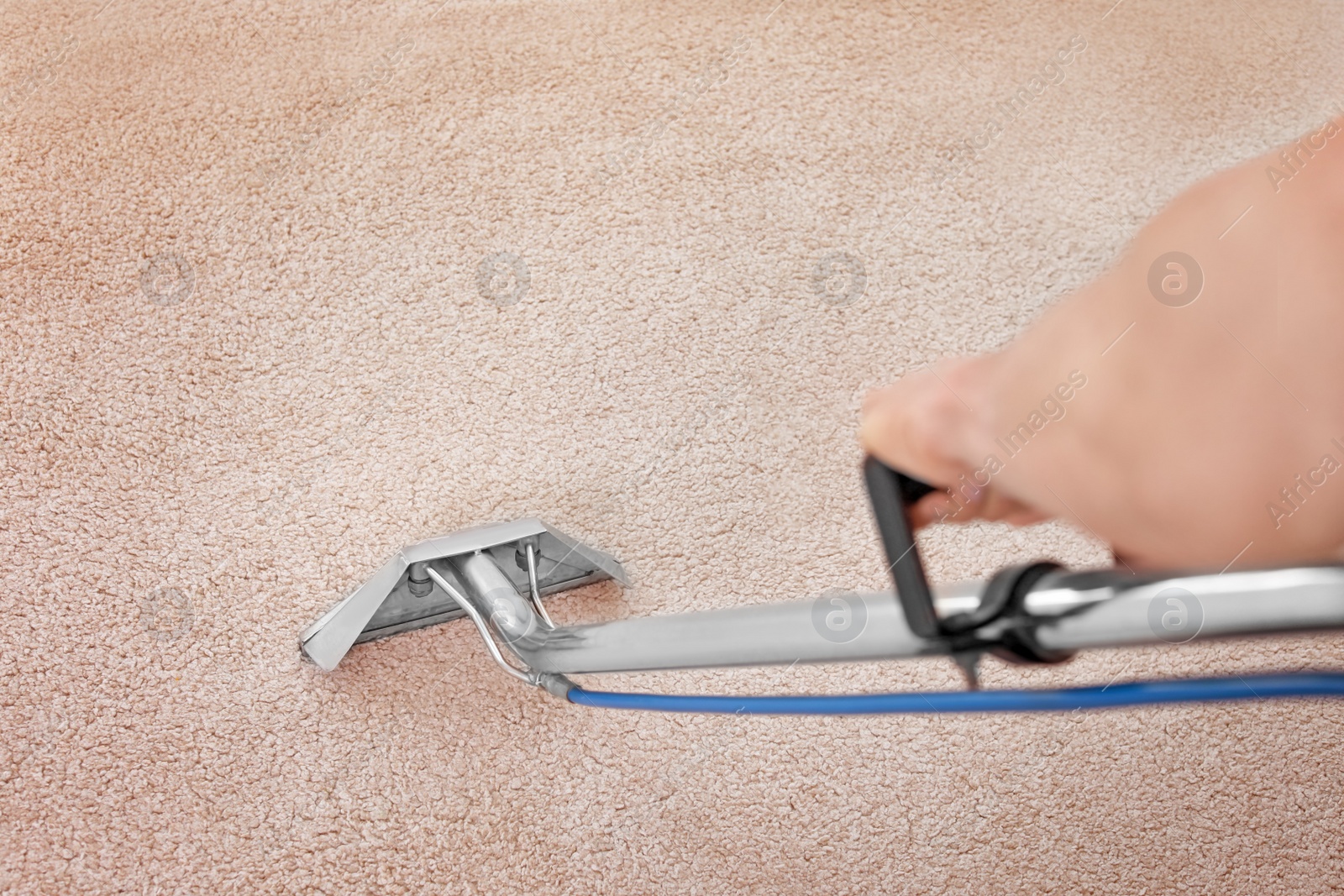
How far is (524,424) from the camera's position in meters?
1.02

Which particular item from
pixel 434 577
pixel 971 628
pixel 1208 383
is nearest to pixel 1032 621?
pixel 971 628

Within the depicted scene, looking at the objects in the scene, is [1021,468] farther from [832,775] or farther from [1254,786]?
[1254,786]

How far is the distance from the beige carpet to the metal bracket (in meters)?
0.03

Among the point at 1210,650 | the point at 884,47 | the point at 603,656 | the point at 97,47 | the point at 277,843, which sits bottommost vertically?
the point at 1210,650

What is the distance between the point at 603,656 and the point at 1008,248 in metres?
0.77

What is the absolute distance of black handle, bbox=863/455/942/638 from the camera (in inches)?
16.9

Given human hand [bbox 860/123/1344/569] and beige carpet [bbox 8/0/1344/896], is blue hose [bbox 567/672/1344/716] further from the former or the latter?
beige carpet [bbox 8/0/1344/896]

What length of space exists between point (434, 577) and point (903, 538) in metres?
0.55

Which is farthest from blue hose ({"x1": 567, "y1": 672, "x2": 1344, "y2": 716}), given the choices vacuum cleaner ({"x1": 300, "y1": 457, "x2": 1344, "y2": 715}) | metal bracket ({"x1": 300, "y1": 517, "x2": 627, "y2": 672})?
metal bracket ({"x1": 300, "y1": 517, "x2": 627, "y2": 672})

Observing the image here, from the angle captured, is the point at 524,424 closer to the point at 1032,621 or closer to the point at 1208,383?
the point at 1032,621

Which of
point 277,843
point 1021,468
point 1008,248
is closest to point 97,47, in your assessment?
point 277,843

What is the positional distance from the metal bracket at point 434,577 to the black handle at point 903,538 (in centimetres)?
48

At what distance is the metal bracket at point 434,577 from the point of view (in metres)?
0.87

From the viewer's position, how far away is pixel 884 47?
1258mm
